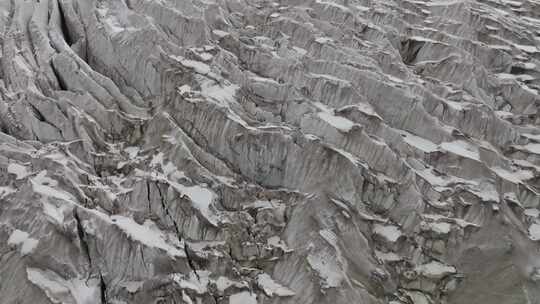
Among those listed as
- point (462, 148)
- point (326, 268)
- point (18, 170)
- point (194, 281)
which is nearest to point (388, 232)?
point (326, 268)

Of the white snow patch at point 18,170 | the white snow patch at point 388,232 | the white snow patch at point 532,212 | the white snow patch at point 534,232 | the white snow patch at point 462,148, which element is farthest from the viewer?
the white snow patch at point 462,148

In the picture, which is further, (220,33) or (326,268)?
(220,33)

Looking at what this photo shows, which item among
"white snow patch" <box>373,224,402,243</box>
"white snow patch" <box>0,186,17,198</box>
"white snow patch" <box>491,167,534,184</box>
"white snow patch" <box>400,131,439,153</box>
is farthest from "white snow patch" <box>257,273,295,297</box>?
"white snow patch" <box>491,167,534,184</box>

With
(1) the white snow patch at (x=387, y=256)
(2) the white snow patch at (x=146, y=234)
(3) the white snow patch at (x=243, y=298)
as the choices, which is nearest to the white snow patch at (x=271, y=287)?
Result: (3) the white snow patch at (x=243, y=298)

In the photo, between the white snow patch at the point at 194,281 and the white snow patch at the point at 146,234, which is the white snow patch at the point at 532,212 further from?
the white snow patch at the point at 146,234

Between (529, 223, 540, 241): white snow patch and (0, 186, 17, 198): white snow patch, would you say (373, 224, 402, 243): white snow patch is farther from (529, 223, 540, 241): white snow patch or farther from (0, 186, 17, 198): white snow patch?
(0, 186, 17, 198): white snow patch

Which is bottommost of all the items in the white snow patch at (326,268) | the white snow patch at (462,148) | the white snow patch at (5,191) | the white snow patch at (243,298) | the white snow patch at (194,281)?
the white snow patch at (243,298)

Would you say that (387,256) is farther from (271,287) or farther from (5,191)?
(5,191)

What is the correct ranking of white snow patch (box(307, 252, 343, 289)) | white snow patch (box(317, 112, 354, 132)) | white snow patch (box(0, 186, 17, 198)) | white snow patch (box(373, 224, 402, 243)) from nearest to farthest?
white snow patch (box(307, 252, 343, 289)) < white snow patch (box(0, 186, 17, 198)) < white snow patch (box(373, 224, 402, 243)) < white snow patch (box(317, 112, 354, 132))

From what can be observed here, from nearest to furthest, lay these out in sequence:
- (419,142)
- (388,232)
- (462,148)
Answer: (388,232), (462,148), (419,142)
